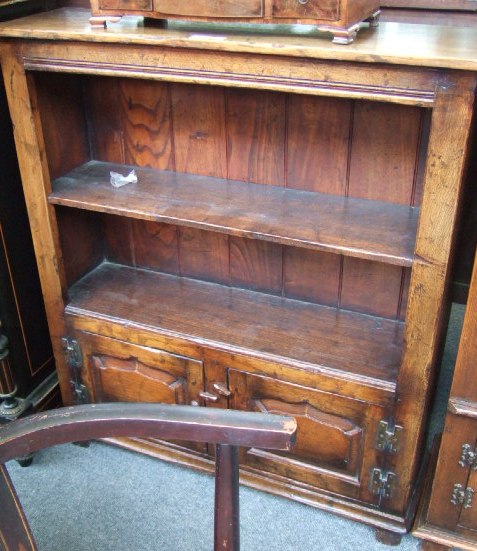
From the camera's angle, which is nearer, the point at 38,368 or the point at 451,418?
the point at 451,418

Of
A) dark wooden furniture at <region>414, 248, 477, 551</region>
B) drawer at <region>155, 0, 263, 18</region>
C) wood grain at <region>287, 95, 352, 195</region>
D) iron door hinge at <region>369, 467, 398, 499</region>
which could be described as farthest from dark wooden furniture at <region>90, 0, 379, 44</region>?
iron door hinge at <region>369, 467, 398, 499</region>

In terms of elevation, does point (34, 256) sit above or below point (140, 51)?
below

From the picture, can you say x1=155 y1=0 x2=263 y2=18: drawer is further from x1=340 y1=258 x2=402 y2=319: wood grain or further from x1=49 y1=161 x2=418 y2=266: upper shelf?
x1=340 y1=258 x2=402 y2=319: wood grain

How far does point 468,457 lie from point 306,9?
3.46 ft

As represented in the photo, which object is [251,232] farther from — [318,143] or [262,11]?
[262,11]

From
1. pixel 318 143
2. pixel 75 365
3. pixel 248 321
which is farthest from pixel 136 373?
pixel 318 143

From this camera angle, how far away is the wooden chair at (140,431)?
0.92m

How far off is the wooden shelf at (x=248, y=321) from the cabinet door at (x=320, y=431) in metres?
0.08

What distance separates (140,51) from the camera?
1.39 m

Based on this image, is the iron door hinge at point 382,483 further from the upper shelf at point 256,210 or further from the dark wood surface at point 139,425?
the dark wood surface at point 139,425

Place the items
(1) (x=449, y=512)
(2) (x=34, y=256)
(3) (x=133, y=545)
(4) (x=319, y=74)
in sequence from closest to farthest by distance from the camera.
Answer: (4) (x=319, y=74), (1) (x=449, y=512), (3) (x=133, y=545), (2) (x=34, y=256)

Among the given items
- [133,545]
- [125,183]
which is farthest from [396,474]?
[125,183]

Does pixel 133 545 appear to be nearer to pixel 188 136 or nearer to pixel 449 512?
pixel 449 512

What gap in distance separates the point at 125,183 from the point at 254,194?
357 millimetres
